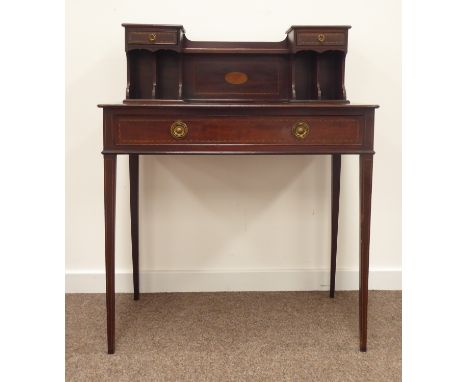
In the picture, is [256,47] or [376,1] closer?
[256,47]

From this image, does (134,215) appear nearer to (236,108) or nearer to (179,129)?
(179,129)

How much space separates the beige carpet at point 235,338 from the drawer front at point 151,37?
3.67 ft

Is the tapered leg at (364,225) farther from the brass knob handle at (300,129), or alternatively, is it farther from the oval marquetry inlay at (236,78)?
the oval marquetry inlay at (236,78)

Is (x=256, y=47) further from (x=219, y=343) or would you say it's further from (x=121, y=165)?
(x=219, y=343)

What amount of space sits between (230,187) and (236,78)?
516 mm

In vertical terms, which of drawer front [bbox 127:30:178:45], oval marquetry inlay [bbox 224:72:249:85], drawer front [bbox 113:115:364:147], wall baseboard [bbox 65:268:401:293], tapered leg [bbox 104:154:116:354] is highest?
drawer front [bbox 127:30:178:45]

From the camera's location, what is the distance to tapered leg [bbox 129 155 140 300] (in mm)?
2080

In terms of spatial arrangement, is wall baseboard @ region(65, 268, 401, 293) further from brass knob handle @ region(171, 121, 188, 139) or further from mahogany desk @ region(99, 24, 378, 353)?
brass knob handle @ region(171, 121, 188, 139)

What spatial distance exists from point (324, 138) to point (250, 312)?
842 millimetres

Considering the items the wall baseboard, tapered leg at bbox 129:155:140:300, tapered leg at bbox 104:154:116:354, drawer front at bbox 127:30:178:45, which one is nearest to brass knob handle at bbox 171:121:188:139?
tapered leg at bbox 104:154:116:354

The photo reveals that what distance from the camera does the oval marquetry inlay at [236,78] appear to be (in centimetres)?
200

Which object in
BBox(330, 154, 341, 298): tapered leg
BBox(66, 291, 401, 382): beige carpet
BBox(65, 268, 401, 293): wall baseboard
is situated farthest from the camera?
BBox(65, 268, 401, 293): wall baseboard

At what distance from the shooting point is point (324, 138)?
61.4 inches
